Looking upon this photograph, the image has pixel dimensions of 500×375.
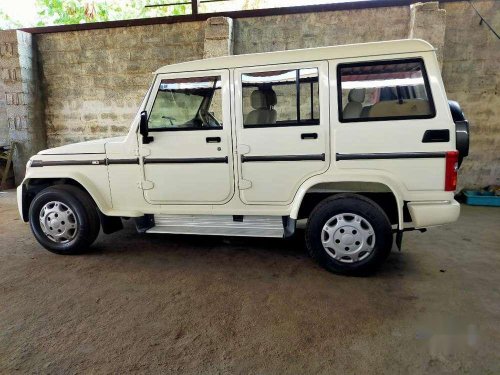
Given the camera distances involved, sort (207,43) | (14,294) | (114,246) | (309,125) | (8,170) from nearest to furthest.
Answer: (14,294) < (309,125) < (114,246) < (207,43) < (8,170)

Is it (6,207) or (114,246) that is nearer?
(114,246)

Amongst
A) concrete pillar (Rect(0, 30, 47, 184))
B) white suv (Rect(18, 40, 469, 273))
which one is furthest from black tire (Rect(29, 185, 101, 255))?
concrete pillar (Rect(0, 30, 47, 184))

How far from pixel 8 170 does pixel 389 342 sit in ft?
29.2

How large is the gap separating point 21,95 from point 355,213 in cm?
796

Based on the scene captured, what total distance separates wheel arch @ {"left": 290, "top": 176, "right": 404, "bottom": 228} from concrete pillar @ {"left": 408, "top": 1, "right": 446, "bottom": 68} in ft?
13.5

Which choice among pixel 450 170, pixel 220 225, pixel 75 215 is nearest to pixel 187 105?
pixel 220 225

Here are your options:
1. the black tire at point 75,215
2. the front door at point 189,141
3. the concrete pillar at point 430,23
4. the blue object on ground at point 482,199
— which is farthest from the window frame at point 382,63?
the blue object on ground at point 482,199

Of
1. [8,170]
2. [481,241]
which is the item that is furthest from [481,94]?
[8,170]

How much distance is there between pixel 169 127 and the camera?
3.53 meters

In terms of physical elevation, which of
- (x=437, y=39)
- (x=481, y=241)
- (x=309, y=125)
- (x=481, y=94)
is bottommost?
(x=481, y=241)

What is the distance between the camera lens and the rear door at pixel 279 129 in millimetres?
3209

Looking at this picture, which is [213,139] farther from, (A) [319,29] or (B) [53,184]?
(A) [319,29]

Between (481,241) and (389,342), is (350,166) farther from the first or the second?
(481,241)

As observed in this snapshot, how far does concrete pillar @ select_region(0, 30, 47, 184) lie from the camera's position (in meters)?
7.71
